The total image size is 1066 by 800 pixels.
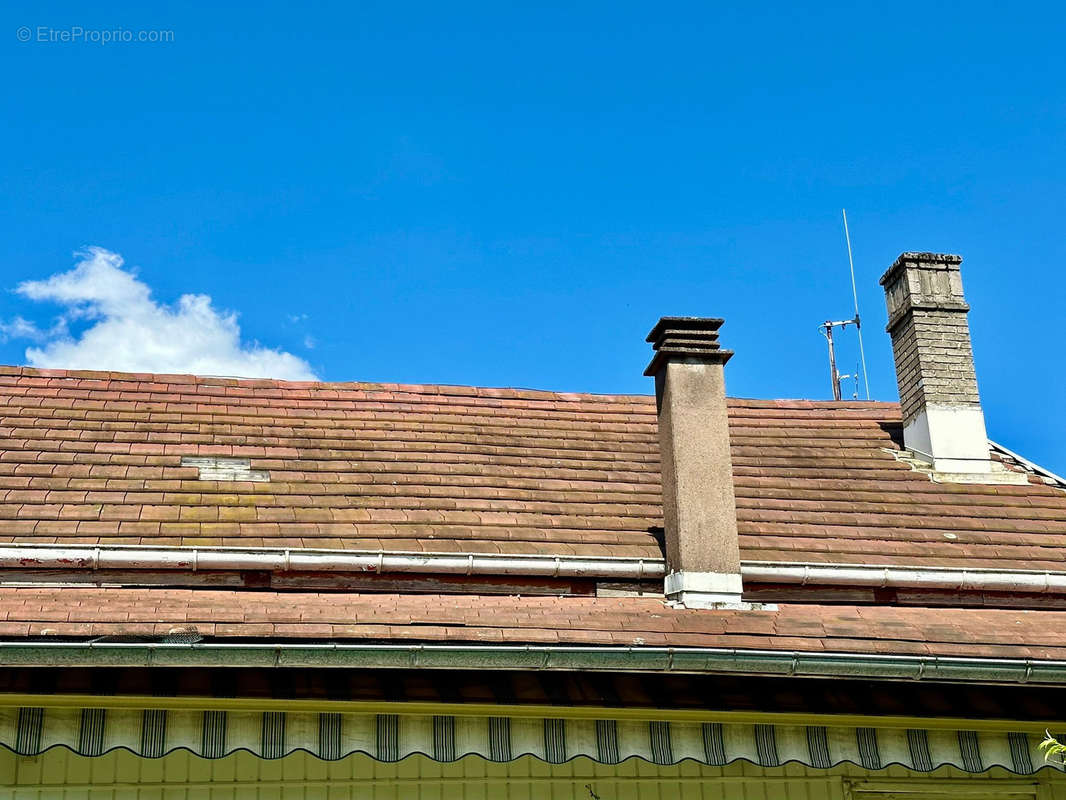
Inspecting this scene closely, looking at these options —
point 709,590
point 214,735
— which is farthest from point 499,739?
point 709,590

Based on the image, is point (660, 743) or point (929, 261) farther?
point (929, 261)

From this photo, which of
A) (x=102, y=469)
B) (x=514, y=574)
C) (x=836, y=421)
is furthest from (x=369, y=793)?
(x=836, y=421)

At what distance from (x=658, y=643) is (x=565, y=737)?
2.34 ft

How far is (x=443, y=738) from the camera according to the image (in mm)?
6281

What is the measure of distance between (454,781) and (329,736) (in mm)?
761

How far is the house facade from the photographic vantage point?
6.17 m

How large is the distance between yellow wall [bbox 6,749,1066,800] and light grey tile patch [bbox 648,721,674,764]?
0.98 ft

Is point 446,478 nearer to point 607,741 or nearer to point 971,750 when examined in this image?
point 607,741

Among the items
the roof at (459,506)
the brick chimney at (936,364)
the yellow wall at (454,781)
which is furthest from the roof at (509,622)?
the brick chimney at (936,364)

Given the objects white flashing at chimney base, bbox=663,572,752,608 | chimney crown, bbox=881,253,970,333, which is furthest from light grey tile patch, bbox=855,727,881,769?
chimney crown, bbox=881,253,970,333

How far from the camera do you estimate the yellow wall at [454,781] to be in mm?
6168

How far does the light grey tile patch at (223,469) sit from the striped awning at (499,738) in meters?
3.00

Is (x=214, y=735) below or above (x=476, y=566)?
below

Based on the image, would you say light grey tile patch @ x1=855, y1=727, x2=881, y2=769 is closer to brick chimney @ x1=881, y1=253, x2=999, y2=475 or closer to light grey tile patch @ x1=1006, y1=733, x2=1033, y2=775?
light grey tile patch @ x1=1006, y1=733, x2=1033, y2=775
